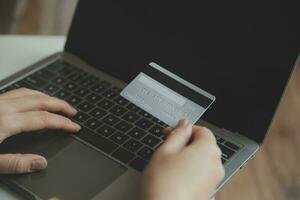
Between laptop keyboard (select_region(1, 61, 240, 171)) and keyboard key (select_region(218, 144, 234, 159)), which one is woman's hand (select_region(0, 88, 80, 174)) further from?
keyboard key (select_region(218, 144, 234, 159))

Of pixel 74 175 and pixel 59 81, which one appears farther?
pixel 59 81

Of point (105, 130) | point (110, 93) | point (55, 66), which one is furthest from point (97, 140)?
point (55, 66)

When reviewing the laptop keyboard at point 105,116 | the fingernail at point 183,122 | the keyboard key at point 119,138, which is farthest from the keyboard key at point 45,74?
the fingernail at point 183,122

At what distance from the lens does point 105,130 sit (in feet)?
2.58

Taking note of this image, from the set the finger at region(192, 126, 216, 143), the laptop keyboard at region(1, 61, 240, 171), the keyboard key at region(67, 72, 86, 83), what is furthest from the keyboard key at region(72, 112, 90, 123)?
the finger at region(192, 126, 216, 143)

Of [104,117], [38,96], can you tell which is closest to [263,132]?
[104,117]

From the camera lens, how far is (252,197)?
1562 millimetres

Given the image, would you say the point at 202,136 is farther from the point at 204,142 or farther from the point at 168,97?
the point at 168,97

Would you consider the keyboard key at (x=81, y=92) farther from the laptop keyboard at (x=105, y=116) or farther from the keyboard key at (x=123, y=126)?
the keyboard key at (x=123, y=126)

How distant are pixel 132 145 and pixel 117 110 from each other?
92 mm

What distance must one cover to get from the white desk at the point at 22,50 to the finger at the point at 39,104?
155 millimetres

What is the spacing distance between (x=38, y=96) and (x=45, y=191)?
0.19 meters

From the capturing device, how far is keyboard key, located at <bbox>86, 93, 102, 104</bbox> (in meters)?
0.85

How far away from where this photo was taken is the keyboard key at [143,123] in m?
0.80
